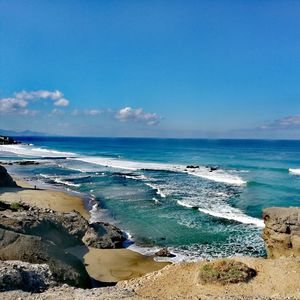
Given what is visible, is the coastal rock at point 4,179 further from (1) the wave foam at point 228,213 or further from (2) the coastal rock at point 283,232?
(2) the coastal rock at point 283,232

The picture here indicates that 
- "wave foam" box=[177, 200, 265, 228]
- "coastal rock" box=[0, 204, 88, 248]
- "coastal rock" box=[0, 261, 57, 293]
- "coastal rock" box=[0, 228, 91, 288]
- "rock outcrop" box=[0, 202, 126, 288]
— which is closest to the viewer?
"coastal rock" box=[0, 261, 57, 293]

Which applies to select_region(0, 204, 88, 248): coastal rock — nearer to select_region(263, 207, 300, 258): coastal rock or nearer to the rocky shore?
the rocky shore

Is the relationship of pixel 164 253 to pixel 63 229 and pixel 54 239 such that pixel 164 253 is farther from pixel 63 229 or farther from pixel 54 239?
pixel 54 239

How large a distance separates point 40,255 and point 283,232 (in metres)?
11.8

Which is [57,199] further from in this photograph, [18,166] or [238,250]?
[18,166]

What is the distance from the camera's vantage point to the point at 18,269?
44.8 ft

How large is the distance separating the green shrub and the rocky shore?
0.12ft

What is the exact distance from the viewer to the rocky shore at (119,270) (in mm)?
13305

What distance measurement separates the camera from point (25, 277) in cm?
1346

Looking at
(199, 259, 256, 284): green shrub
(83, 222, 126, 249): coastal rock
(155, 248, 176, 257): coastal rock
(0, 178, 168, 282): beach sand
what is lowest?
(0, 178, 168, 282): beach sand

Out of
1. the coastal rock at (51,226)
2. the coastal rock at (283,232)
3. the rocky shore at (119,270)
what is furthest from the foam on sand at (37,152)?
the coastal rock at (283,232)

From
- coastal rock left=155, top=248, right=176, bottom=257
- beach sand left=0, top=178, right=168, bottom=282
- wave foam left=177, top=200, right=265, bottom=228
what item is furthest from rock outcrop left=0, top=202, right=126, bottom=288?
wave foam left=177, top=200, right=265, bottom=228

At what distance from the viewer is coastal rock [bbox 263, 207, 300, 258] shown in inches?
782

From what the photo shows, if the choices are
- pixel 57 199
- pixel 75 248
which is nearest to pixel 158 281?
pixel 75 248
